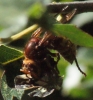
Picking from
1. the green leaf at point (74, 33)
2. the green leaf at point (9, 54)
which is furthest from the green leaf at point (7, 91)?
the green leaf at point (74, 33)

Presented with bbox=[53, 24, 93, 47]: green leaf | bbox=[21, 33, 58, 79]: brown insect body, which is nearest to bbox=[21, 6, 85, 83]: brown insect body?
bbox=[21, 33, 58, 79]: brown insect body

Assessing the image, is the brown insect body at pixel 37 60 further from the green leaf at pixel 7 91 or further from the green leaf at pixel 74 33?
the green leaf at pixel 74 33

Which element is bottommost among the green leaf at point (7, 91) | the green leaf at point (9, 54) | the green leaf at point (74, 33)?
the green leaf at point (74, 33)

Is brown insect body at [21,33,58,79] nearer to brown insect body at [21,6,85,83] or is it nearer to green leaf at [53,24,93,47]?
brown insect body at [21,6,85,83]

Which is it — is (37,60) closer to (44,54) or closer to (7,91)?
(44,54)

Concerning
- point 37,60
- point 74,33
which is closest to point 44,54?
point 37,60

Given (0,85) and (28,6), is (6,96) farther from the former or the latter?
(28,6)
